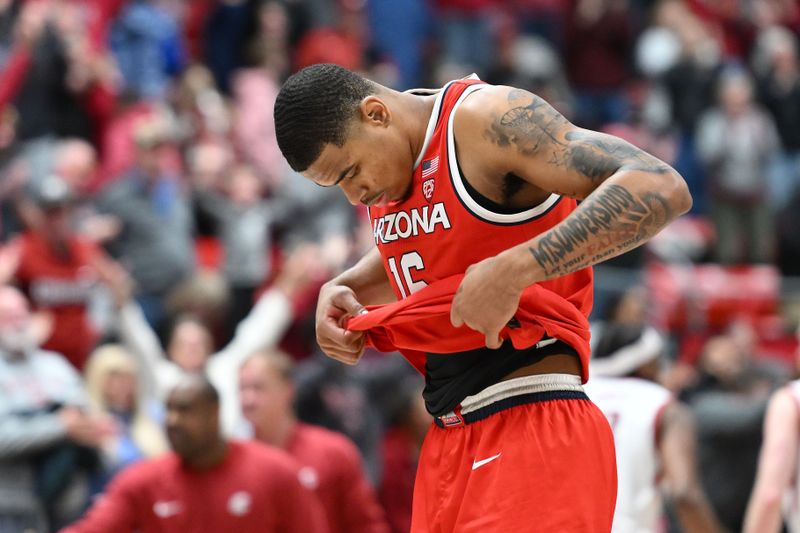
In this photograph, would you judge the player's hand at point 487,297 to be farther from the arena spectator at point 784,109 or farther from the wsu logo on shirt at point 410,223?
the arena spectator at point 784,109

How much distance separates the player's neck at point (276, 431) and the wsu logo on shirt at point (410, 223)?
138 inches

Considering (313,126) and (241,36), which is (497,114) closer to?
(313,126)

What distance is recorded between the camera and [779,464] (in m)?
5.65

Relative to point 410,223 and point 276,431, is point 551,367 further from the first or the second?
point 276,431

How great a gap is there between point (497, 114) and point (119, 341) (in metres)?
6.02

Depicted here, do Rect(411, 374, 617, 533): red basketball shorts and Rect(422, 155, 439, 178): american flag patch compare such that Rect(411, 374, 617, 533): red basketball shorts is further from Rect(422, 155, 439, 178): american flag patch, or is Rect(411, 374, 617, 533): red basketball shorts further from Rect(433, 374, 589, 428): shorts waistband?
Rect(422, 155, 439, 178): american flag patch

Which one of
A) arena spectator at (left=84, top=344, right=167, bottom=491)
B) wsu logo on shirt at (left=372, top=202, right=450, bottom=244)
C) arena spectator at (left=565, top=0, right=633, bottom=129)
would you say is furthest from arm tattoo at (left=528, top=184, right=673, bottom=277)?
arena spectator at (left=565, top=0, right=633, bottom=129)

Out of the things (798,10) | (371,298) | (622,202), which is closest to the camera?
(622,202)

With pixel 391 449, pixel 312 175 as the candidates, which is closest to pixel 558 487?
pixel 312 175

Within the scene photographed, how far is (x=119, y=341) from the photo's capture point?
9.09 m

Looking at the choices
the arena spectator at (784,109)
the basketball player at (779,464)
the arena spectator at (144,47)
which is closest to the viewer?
the basketball player at (779,464)

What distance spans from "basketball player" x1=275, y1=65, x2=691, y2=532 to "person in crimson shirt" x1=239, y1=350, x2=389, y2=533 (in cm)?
314

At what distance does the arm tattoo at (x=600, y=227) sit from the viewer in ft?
10.9

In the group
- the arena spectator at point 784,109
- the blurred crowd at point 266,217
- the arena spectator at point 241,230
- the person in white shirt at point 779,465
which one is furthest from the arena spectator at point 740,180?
the person in white shirt at point 779,465
